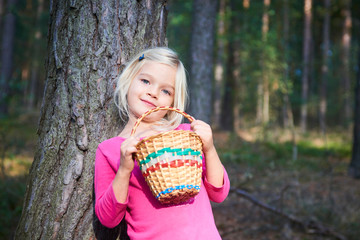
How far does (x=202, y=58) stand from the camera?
6293 mm

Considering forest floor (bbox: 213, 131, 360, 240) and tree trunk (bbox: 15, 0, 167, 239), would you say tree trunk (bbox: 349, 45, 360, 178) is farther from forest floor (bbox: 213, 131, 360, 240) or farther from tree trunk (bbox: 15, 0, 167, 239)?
tree trunk (bbox: 15, 0, 167, 239)

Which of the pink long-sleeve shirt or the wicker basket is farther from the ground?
the wicker basket

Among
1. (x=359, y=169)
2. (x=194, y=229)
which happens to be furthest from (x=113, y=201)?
(x=359, y=169)

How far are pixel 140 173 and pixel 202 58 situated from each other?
4929mm

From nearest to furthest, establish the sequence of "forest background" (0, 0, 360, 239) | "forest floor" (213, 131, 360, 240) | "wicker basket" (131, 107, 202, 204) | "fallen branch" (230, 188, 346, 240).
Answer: "wicker basket" (131, 107, 202, 204) < "fallen branch" (230, 188, 346, 240) < "forest floor" (213, 131, 360, 240) < "forest background" (0, 0, 360, 239)

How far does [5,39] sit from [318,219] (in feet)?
51.8

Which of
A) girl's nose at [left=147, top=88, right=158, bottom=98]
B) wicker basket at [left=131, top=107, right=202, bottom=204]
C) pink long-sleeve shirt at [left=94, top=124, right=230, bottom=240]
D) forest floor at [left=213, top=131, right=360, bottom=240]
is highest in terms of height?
girl's nose at [left=147, top=88, right=158, bottom=98]

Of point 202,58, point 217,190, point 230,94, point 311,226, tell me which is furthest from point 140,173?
point 230,94

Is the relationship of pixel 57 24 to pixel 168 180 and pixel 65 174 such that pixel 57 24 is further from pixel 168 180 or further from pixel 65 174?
pixel 168 180

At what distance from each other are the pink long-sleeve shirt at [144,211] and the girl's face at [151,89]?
0.27 meters

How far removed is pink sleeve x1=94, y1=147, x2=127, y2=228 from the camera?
1523 millimetres


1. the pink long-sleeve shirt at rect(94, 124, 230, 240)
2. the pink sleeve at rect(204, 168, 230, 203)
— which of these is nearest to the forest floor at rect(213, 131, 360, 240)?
the pink sleeve at rect(204, 168, 230, 203)

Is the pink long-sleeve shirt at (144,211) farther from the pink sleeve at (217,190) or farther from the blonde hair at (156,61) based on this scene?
the blonde hair at (156,61)

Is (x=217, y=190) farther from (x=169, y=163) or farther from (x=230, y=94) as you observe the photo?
(x=230, y=94)
